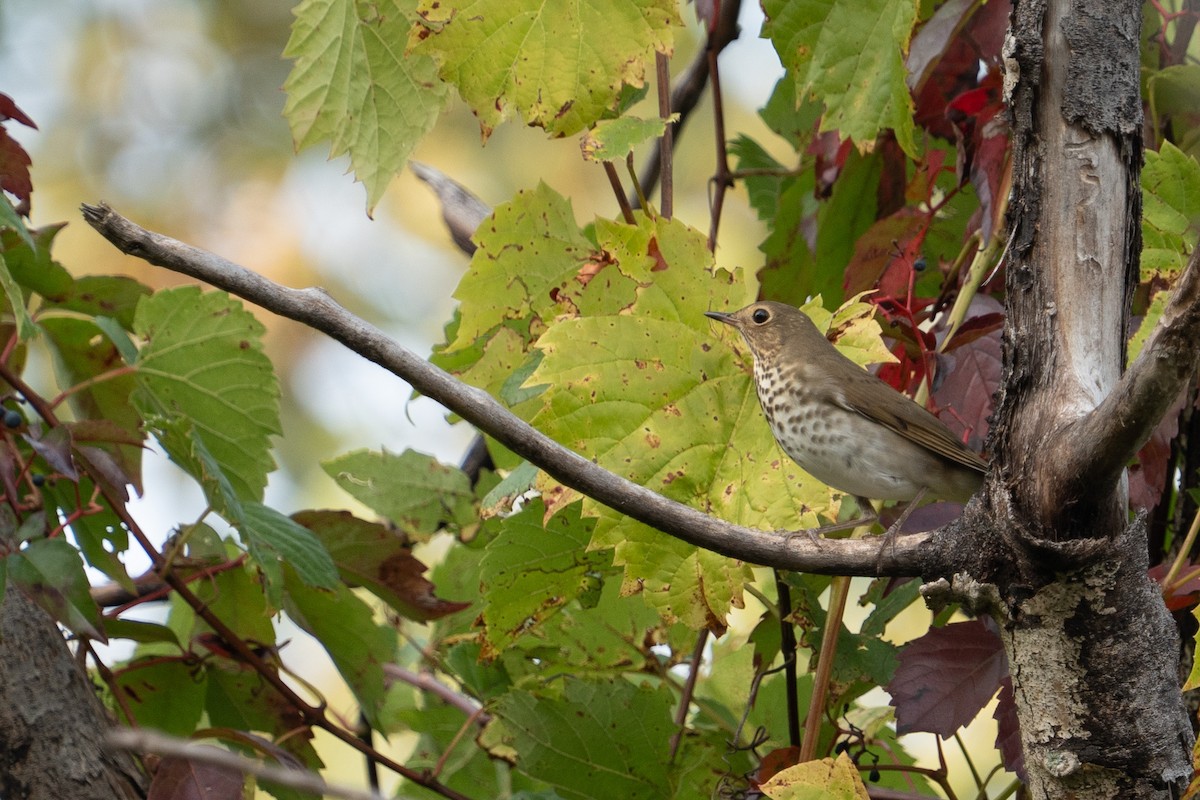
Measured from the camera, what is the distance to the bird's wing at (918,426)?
2.64 metres

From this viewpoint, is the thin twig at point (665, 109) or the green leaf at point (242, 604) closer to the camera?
the thin twig at point (665, 109)

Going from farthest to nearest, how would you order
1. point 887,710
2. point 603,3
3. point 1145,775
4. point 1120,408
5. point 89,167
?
point 89,167
point 887,710
point 603,3
point 1145,775
point 1120,408

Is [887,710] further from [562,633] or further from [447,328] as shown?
[447,328]

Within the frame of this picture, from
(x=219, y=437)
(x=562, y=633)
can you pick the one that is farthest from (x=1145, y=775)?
(x=219, y=437)

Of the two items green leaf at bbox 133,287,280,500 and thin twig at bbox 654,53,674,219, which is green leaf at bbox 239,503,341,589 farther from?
thin twig at bbox 654,53,674,219

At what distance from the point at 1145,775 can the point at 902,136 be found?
3.88 feet

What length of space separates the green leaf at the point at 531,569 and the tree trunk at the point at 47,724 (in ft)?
2.25

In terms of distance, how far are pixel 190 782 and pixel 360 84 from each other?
1.30m

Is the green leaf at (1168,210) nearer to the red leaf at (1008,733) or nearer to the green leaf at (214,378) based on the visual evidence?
the red leaf at (1008,733)

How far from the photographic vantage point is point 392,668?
3.14 m

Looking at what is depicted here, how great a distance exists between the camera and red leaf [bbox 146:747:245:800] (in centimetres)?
209

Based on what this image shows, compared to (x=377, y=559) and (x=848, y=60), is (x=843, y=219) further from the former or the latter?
(x=377, y=559)

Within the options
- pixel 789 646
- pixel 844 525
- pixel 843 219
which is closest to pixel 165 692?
pixel 789 646

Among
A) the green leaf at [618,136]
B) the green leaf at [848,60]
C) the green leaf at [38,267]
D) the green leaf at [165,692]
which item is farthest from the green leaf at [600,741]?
the green leaf at [38,267]
